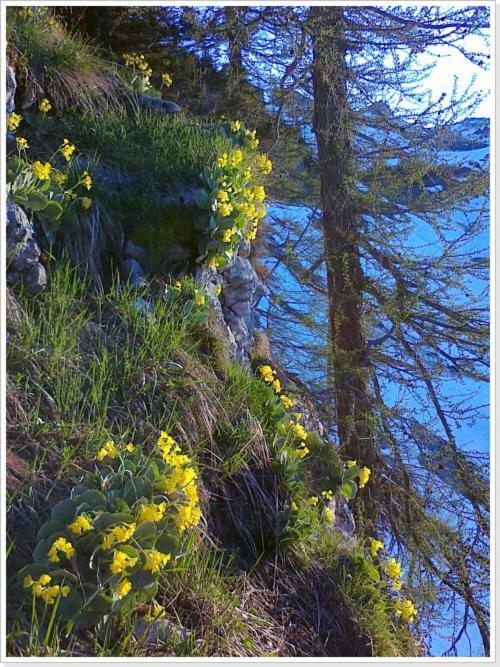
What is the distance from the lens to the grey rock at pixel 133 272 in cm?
293

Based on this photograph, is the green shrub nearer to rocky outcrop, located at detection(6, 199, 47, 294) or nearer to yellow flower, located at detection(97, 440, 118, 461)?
yellow flower, located at detection(97, 440, 118, 461)

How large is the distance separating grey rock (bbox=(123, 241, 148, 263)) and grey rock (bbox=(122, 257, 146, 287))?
3 centimetres

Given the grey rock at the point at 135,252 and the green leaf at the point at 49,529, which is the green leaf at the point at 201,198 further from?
the green leaf at the point at 49,529

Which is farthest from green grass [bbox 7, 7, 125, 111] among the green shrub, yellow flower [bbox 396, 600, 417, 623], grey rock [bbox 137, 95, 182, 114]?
yellow flower [bbox 396, 600, 417, 623]

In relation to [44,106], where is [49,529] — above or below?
below

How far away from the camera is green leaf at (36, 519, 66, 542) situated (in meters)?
1.65

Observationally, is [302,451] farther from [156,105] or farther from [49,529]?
[156,105]

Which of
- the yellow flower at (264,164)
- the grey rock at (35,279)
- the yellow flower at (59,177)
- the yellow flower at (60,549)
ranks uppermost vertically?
the yellow flower at (264,164)

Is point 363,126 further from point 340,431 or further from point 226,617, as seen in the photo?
point 226,617

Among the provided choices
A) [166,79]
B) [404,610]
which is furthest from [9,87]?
[404,610]

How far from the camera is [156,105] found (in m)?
4.07

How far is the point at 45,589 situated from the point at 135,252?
1.81 meters

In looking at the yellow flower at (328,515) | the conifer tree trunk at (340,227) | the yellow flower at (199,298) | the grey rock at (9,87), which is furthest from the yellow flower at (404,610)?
the grey rock at (9,87)

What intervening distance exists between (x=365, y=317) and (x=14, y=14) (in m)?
3.32
